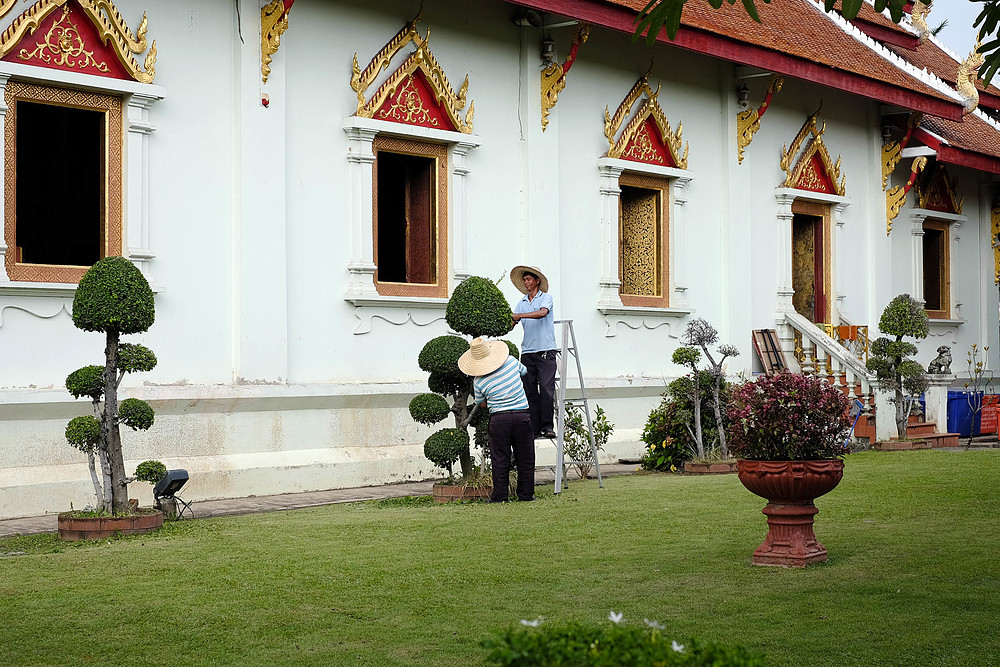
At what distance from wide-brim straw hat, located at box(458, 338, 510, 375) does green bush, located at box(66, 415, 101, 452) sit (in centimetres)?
277

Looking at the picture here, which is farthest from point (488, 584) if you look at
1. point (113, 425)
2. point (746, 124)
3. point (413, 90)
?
point (746, 124)

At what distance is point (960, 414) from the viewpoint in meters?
17.7

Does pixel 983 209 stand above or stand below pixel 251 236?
above

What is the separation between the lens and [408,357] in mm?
12203

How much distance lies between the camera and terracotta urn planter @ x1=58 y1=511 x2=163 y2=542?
26.1 ft

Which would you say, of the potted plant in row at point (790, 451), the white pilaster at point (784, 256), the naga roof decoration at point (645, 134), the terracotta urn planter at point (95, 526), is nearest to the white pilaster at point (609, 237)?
the naga roof decoration at point (645, 134)

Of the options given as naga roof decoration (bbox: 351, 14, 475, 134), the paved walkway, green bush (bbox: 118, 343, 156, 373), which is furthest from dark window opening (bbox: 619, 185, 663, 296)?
green bush (bbox: 118, 343, 156, 373)

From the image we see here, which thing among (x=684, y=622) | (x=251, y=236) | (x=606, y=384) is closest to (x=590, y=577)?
(x=684, y=622)

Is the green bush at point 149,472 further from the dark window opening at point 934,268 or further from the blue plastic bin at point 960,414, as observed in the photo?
the dark window opening at point 934,268

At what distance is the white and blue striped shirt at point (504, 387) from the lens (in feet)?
31.1

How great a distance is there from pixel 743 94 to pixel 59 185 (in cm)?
927

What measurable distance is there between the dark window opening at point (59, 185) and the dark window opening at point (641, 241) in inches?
275

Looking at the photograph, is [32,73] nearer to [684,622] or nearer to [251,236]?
[251,236]

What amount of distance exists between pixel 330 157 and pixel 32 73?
9.68 ft
